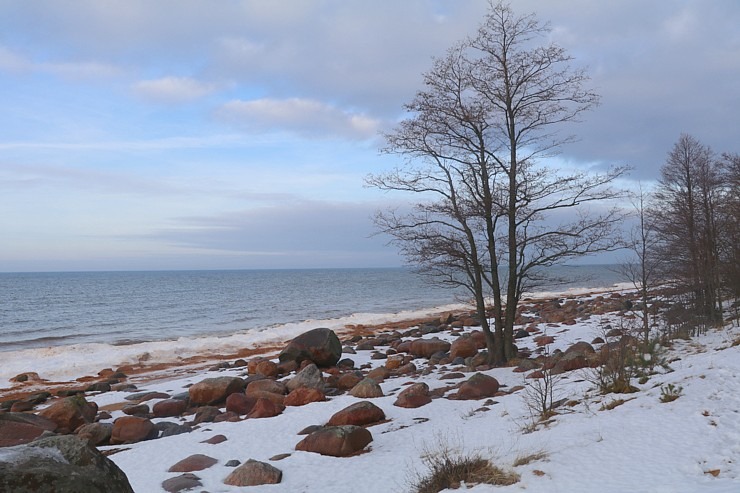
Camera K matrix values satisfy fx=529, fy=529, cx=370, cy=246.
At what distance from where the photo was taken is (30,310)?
53.9 meters

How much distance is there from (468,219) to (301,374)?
7197mm

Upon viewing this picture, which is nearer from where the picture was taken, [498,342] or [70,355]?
[498,342]

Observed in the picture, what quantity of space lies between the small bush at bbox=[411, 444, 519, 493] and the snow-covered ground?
0.58ft

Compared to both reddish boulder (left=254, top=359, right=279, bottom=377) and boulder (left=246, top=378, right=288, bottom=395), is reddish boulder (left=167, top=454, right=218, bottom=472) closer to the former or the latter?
boulder (left=246, top=378, right=288, bottom=395)

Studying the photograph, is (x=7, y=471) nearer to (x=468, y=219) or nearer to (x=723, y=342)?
(x=468, y=219)

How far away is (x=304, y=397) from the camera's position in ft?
46.3

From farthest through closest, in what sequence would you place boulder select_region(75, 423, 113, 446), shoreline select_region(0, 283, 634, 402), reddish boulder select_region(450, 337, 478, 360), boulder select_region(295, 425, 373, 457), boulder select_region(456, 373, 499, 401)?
1. shoreline select_region(0, 283, 634, 402)
2. reddish boulder select_region(450, 337, 478, 360)
3. boulder select_region(456, 373, 499, 401)
4. boulder select_region(75, 423, 113, 446)
5. boulder select_region(295, 425, 373, 457)

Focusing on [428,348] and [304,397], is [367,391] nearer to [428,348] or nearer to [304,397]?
[304,397]

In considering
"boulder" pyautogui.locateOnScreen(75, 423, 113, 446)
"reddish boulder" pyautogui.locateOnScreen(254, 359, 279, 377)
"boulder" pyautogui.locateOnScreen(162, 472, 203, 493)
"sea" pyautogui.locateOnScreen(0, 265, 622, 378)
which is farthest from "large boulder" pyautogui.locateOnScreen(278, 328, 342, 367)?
"boulder" pyautogui.locateOnScreen(162, 472, 203, 493)

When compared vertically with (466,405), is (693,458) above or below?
above

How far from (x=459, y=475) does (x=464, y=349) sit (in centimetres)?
1325

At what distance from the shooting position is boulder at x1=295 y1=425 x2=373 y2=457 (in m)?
9.38

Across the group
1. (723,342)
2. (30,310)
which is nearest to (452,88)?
(723,342)

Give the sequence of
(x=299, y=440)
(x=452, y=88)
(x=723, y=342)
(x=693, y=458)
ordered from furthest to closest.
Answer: (x=452, y=88), (x=723, y=342), (x=299, y=440), (x=693, y=458)
